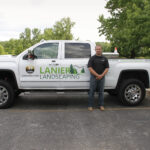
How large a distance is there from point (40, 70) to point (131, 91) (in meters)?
2.77

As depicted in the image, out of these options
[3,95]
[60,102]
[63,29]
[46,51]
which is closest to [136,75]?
[60,102]

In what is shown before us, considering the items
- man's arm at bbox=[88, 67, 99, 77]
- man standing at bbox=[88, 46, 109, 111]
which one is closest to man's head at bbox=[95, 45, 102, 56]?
man standing at bbox=[88, 46, 109, 111]

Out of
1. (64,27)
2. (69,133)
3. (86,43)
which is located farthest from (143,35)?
(64,27)

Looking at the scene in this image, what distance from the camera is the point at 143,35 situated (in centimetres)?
1138

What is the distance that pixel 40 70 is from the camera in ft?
20.5

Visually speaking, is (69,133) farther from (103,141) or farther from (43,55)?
(43,55)

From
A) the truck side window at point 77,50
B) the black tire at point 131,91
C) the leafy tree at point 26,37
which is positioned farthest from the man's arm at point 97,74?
the leafy tree at point 26,37

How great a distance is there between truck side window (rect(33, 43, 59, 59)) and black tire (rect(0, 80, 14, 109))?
1.20 meters

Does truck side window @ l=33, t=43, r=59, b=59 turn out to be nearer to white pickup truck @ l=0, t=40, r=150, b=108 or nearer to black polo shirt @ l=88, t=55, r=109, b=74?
white pickup truck @ l=0, t=40, r=150, b=108

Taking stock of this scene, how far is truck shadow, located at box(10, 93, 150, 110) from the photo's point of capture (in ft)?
21.9

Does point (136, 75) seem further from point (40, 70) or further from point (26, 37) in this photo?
point (26, 37)

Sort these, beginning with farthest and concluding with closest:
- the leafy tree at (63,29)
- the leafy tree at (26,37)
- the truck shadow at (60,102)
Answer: the leafy tree at (26,37) < the leafy tree at (63,29) < the truck shadow at (60,102)

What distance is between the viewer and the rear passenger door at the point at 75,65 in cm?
630

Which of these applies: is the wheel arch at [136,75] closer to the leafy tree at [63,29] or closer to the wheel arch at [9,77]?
the wheel arch at [9,77]
